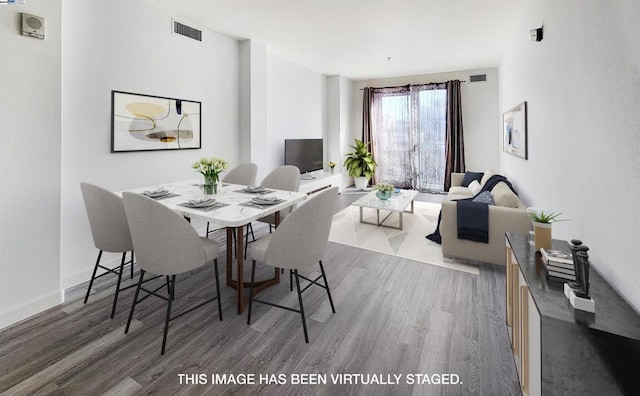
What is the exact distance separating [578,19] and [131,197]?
293 cm

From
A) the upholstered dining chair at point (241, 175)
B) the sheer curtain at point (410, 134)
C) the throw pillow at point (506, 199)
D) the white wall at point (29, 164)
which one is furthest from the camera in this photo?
the sheer curtain at point (410, 134)

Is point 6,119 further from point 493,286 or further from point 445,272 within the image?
point 493,286

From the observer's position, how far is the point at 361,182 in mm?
7586

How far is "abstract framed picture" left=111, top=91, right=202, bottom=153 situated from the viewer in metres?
3.07

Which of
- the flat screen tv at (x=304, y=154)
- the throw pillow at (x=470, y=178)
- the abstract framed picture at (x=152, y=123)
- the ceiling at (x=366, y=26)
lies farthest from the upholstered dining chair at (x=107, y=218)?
the throw pillow at (x=470, y=178)

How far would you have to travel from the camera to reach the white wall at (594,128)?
4.17 feet

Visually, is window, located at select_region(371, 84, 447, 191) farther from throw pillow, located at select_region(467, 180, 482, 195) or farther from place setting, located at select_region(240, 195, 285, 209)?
place setting, located at select_region(240, 195, 285, 209)

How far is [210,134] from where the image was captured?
165 inches

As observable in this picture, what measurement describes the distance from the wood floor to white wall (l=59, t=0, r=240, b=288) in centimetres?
84

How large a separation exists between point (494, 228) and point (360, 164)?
→ 4.68 meters

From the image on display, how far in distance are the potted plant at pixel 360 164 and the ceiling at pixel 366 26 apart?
210cm

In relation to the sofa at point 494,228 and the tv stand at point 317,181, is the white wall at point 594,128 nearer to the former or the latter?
the sofa at point 494,228

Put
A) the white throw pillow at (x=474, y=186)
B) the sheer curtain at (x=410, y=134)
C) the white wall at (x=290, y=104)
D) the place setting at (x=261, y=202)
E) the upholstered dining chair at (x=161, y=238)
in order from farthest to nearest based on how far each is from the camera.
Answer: the sheer curtain at (x=410, y=134) < the white wall at (x=290, y=104) < the white throw pillow at (x=474, y=186) < the place setting at (x=261, y=202) < the upholstered dining chair at (x=161, y=238)

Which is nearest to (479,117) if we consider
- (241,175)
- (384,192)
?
(384,192)
